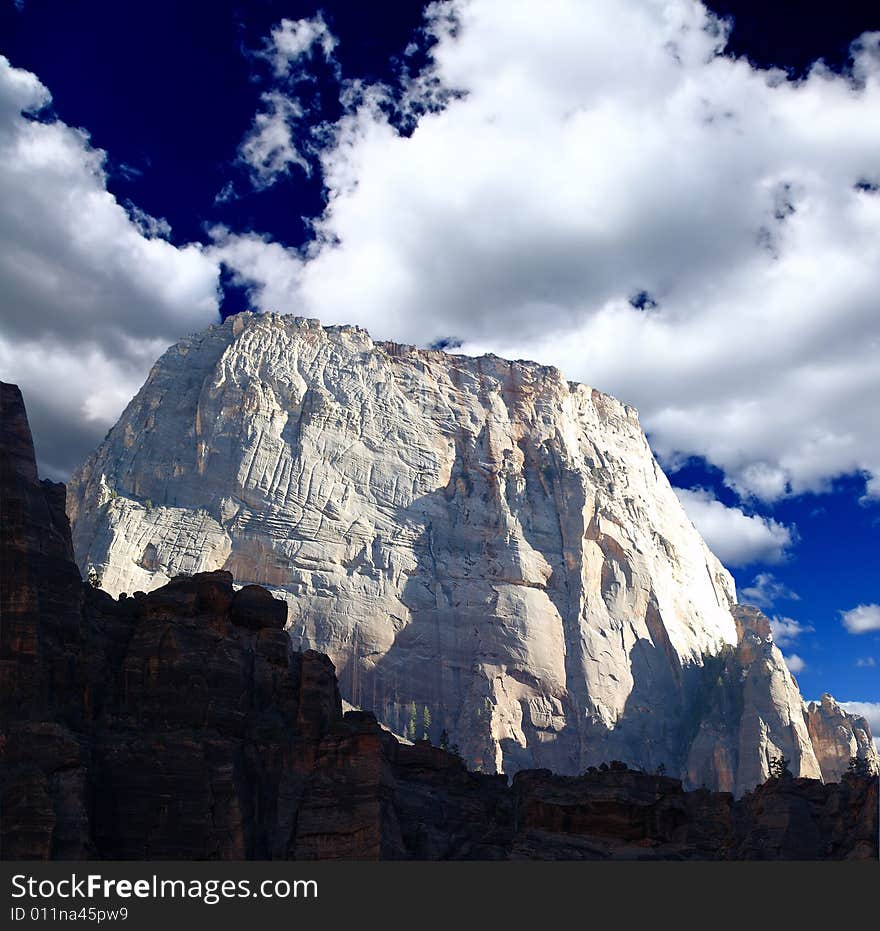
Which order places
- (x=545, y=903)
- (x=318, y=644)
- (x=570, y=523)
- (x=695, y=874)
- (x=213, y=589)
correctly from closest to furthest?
(x=545, y=903) → (x=695, y=874) → (x=213, y=589) → (x=318, y=644) → (x=570, y=523)

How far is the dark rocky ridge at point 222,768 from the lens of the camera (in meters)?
63.9

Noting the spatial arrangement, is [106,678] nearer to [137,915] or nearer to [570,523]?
[137,915]

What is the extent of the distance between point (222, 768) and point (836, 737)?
13919 centimetres

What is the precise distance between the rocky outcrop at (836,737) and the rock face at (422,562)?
9.97 m

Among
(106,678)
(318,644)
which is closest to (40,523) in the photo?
(106,678)

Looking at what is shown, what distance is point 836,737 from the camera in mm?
183625

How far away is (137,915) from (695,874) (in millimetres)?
23134

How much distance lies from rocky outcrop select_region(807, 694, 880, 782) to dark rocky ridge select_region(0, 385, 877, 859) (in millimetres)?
99529

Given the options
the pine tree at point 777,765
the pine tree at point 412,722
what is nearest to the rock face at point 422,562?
the pine tree at point 412,722

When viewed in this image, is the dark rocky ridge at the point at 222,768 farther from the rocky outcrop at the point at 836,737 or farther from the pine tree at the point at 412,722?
the rocky outcrop at the point at 836,737

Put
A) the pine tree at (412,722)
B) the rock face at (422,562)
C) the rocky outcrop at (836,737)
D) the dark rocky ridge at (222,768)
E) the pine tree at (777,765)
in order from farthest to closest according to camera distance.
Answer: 1. the rocky outcrop at (836,737)
2. the rock face at (422,562)
3. the pine tree at (412,722)
4. the pine tree at (777,765)
5. the dark rocky ridge at (222,768)

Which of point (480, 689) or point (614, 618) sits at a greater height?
point (614, 618)

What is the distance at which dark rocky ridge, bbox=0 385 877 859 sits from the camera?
210 feet

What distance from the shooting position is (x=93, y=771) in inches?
2544
